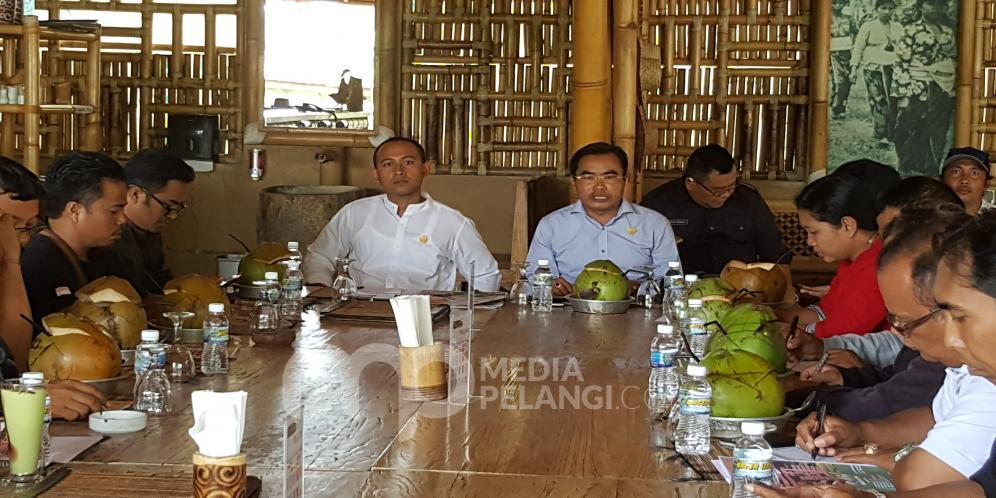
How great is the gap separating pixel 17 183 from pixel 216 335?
2.53 feet

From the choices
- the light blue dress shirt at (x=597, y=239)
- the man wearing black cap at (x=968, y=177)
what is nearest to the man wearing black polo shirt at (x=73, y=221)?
the light blue dress shirt at (x=597, y=239)

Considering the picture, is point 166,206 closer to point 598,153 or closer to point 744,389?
point 598,153

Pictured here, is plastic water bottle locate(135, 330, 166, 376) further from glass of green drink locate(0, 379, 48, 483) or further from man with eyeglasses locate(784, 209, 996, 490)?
man with eyeglasses locate(784, 209, 996, 490)

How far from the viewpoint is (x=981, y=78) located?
7.88 metres

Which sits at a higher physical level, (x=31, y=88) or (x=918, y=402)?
(x=31, y=88)

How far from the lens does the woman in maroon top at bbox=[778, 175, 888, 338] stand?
12.7 ft

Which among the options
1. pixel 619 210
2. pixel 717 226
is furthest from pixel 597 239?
pixel 717 226

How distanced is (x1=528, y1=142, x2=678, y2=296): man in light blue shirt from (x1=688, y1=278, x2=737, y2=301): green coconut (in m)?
Result: 1.08

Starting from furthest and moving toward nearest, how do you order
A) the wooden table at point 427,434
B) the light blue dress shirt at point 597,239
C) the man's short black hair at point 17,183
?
the light blue dress shirt at point 597,239 < the man's short black hair at point 17,183 < the wooden table at point 427,434

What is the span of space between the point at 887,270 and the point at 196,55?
6436 mm

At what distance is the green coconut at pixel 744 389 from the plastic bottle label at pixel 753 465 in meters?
0.43

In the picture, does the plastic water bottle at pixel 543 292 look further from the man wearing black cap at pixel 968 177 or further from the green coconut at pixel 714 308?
the man wearing black cap at pixel 968 177

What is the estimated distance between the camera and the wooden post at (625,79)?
589 cm

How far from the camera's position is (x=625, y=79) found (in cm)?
605
